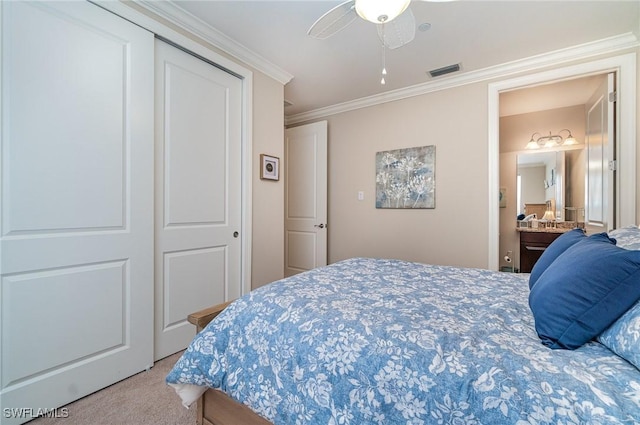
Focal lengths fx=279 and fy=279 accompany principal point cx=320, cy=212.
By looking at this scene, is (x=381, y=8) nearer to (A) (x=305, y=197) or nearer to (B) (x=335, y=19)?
(B) (x=335, y=19)

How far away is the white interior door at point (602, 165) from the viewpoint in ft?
7.72

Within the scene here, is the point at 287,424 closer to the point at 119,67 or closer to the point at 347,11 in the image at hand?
the point at 347,11

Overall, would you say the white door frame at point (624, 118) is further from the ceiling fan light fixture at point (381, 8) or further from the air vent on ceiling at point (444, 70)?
the ceiling fan light fixture at point (381, 8)

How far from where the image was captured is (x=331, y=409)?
2.73 feet

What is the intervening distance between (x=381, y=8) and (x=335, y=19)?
334 millimetres

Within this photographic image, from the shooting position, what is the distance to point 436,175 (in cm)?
310

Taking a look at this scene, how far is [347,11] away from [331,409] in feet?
6.04

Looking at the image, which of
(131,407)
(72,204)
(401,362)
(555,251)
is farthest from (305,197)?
(401,362)

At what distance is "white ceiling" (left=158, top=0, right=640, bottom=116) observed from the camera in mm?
1938

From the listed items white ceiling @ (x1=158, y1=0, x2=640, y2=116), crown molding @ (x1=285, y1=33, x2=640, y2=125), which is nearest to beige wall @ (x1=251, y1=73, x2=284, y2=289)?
white ceiling @ (x1=158, y1=0, x2=640, y2=116)

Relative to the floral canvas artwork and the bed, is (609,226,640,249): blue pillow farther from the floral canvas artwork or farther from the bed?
the floral canvas artwork

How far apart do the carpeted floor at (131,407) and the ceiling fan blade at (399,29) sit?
2.42 meters

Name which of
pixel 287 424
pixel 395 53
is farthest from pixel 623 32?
pixel 287 424
